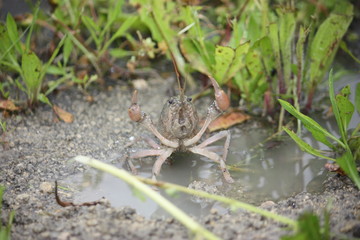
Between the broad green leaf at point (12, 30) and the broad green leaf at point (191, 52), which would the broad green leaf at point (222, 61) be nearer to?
the broad green leaf at point (191, 52)

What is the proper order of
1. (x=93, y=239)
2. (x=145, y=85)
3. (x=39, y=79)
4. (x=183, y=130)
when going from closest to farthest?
(x=93, y=239), (x=183, y=130), (x=39, y=79), (x=145, y=85)

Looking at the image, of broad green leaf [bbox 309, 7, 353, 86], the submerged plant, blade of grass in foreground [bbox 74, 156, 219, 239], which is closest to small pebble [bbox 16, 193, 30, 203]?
blade of grass in foreground [bbox 74, 156, 219, 239]

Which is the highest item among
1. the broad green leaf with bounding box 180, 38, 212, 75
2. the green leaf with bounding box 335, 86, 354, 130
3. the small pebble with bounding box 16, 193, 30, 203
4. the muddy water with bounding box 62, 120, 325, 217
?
the broad green leaf with bounding box 180, 38, 212, 75

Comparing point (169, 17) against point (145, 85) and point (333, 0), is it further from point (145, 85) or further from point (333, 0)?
point (333, 0)

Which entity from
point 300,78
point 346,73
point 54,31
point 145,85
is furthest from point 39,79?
point 346,73

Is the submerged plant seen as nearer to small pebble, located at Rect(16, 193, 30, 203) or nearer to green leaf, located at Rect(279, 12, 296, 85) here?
green leaf, located at Rect(279, 12, 296, 85)
